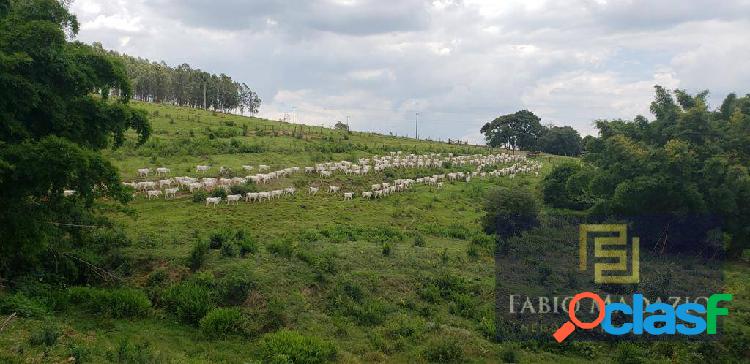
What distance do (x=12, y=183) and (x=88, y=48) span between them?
6512 mm

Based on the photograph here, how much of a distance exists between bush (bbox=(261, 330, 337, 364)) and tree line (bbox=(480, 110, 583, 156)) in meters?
75.1

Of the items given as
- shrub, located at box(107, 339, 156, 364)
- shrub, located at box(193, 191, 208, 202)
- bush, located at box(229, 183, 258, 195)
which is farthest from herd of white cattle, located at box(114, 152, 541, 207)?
shrub, located at box(107, 339, 156, 364)

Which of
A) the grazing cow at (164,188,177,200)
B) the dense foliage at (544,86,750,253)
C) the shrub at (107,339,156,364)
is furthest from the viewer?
the grazing cow at (164,188,177,200)

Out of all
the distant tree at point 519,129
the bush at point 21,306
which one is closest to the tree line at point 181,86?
the distant tree at point 519,129

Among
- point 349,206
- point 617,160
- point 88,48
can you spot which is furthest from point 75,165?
point 617,160

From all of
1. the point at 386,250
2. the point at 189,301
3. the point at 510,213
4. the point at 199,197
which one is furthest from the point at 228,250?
the point at 510,213

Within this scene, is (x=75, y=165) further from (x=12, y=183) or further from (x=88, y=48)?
(x=88, y=48)

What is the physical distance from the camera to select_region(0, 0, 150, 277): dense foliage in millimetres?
13867

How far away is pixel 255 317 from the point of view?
1622 centimetres

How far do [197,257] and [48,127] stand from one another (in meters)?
5.94

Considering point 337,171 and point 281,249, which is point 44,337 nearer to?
point 281,249

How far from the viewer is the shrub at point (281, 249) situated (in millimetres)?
20281

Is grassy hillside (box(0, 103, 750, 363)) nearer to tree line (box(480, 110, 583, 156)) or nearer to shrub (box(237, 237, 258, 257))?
shrub (box(237, 237, 258, 257))

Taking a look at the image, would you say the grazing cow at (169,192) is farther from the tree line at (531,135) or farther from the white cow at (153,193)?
the tree line at (531,135)
